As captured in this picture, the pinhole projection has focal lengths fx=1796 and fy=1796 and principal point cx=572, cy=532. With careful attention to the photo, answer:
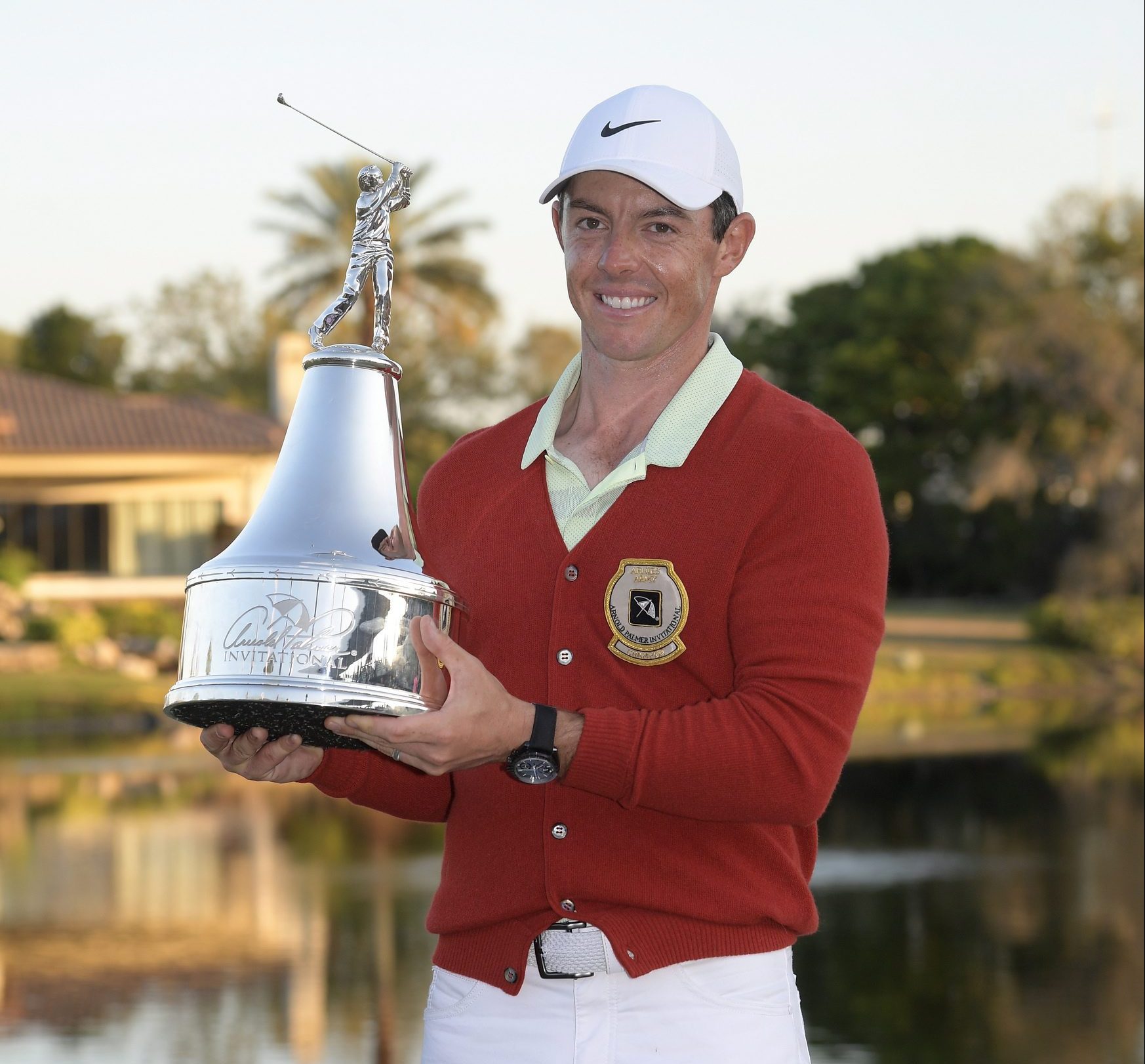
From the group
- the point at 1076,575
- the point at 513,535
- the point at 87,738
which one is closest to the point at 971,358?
the point at 1076,575

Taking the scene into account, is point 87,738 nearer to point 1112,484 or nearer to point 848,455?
point 848,455

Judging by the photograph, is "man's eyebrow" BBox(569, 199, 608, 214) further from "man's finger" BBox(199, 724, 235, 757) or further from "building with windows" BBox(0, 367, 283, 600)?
"building with windows" BBox(0, 367, 283, 600)

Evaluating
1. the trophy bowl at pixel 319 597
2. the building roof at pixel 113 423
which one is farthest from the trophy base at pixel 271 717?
the building roof at pixel 113 423

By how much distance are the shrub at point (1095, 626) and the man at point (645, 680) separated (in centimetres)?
2951

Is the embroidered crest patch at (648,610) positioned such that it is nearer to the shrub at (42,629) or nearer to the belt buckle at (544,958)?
the belt buckle at (544,958)

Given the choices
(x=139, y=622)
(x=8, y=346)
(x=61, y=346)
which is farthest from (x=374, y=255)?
(x=8, y=346)

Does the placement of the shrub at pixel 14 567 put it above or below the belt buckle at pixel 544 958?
below

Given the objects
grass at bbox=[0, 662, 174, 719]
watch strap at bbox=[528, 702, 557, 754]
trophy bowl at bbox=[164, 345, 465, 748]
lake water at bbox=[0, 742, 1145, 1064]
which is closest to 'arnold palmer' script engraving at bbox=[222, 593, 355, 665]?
trophy bowl at bbox=[164, 345, 465, 748]

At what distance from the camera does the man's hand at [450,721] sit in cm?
214

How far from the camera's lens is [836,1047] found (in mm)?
8164

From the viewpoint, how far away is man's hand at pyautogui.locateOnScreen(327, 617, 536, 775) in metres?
2.14

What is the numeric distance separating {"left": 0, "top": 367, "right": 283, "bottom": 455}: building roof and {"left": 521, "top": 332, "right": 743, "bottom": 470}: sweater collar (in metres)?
32.0

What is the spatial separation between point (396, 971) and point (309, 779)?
729 cm

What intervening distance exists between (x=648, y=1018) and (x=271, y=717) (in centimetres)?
67
